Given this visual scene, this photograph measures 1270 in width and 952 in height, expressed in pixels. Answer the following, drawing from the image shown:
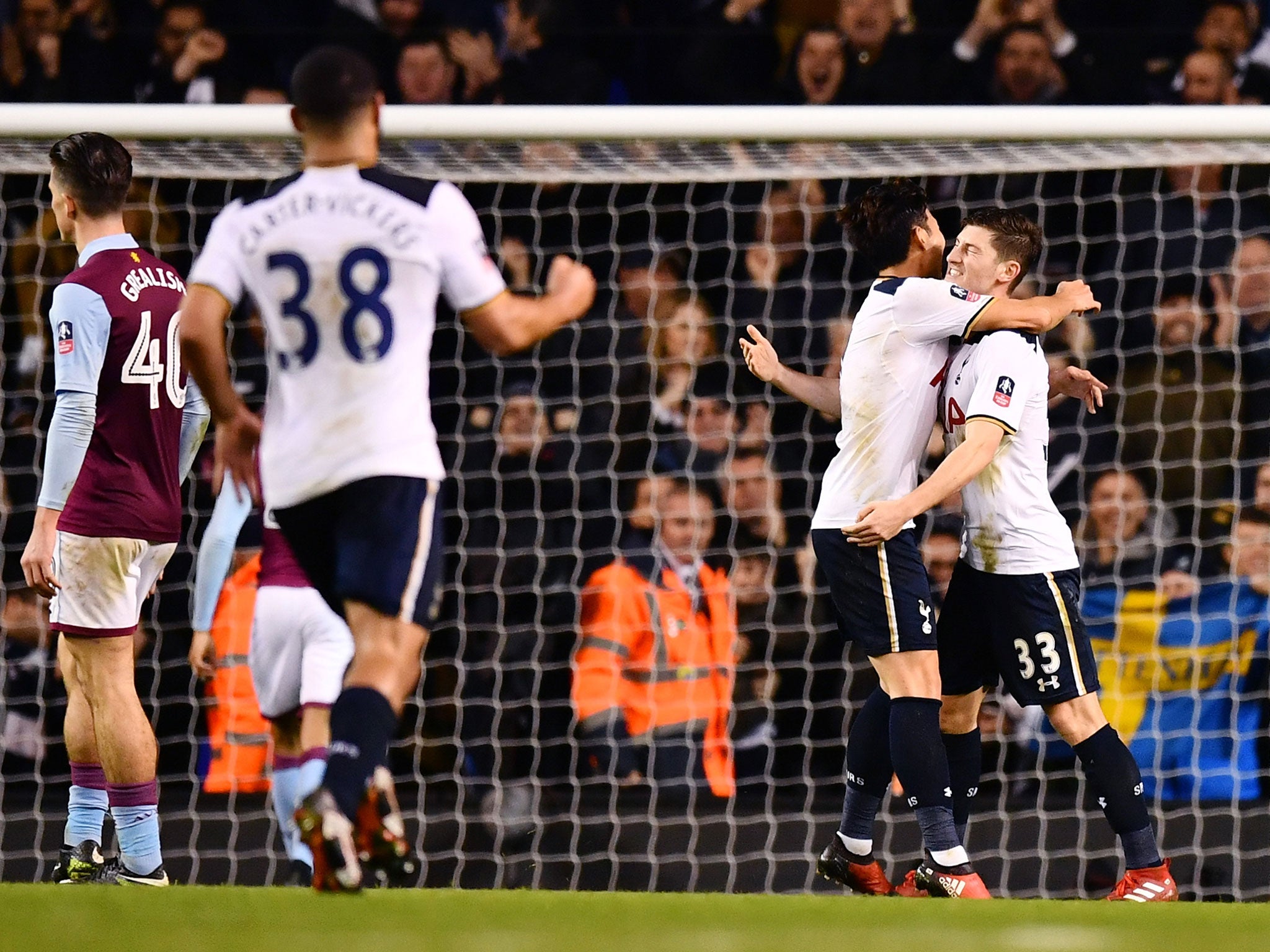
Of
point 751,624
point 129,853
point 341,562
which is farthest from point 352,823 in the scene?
point 751,624

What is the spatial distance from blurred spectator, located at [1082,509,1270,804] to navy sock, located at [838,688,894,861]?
64.0 inches

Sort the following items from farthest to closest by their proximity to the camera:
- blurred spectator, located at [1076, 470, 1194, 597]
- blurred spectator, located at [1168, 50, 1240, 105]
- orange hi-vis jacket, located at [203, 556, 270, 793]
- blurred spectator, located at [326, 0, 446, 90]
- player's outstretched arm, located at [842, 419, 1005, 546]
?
1. blurred spectator, located at [326, 0, 446, 90]
2. blurred spectator, located at [1168, 50, 1240, 105]
3. blurred spectator, located at [1076, 470, 1194, 597]
4. orange hi-vis jacket, located at [203, 556, 270, 793]
5. player's outstretched arm, located at [842, 419, 1005, 546]

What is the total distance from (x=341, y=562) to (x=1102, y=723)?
207 cm

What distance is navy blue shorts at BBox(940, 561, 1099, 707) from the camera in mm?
4223

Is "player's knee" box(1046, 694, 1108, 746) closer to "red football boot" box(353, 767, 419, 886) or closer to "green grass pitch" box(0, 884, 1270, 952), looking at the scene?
"green grass pitch" box(0, 884, 1270, 952)

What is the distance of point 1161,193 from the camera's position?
6809 mm

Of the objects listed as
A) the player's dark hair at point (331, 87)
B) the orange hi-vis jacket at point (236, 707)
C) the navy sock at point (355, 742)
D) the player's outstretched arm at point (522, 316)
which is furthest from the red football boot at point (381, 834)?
the orange hi-vis jacket at point (236, 707)

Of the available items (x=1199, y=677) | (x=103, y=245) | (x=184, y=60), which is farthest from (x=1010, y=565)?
(x=184, y=60)

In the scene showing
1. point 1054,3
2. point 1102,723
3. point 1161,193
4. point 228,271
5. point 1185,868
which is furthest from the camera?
point 1054,3

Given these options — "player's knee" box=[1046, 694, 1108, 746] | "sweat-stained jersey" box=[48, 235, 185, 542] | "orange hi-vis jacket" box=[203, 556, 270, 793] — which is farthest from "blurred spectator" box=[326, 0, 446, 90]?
"player's knee" box=[1046, 694, 1108, 746]

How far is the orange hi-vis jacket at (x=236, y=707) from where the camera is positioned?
5.90 m

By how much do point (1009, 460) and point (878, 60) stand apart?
319 cm

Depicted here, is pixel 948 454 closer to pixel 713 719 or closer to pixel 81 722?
pixel 713 719

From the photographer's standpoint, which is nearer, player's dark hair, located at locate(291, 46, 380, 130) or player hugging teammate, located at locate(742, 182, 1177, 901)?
player's dark hair, located at locate(291, 46, 380, 130)
